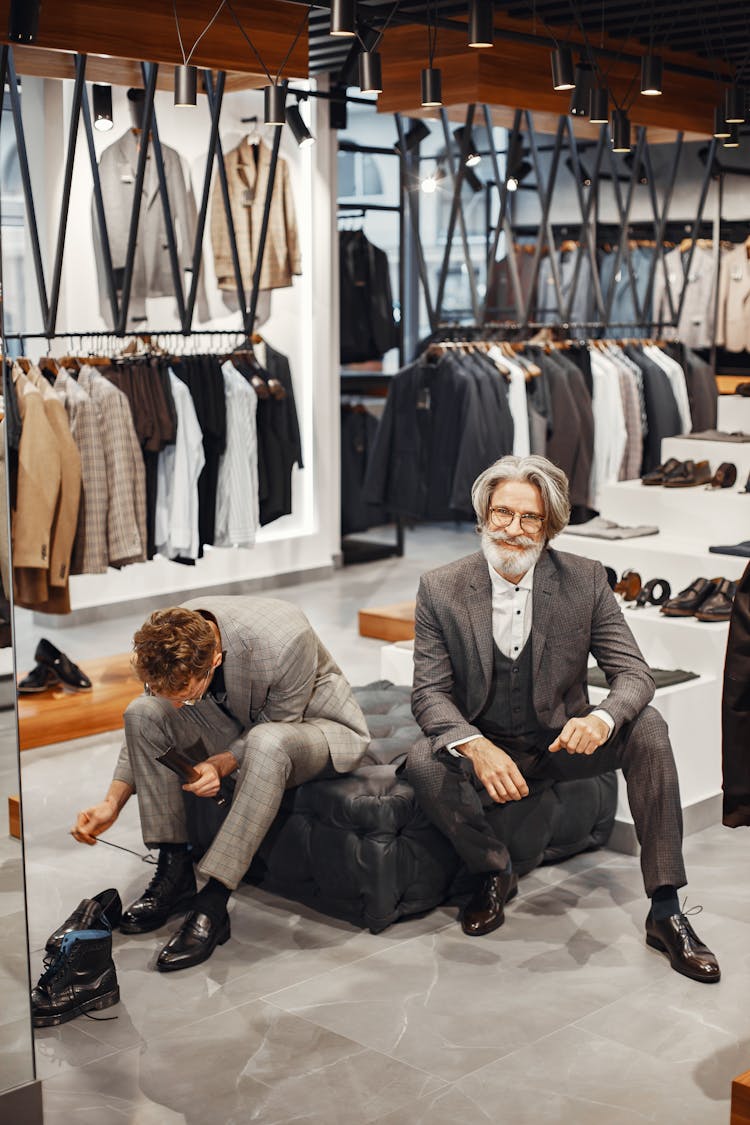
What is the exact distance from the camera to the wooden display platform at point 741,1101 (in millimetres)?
2564

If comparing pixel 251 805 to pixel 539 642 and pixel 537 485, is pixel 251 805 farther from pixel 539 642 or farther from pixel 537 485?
pixel 537 485

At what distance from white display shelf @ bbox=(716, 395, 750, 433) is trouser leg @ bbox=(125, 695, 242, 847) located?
4351mm

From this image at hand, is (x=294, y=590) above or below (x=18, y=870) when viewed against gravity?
below

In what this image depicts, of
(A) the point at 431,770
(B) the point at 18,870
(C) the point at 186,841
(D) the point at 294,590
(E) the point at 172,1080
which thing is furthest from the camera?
(D) the point at 294,590

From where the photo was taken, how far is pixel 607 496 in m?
5.87

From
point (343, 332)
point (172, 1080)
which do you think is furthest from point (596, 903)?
point (343, 332)

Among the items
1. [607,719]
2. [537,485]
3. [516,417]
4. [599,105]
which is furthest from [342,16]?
[516,417]

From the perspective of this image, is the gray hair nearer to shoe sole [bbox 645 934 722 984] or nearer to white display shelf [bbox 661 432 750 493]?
shoe sole [bbox 645 934 722 984]

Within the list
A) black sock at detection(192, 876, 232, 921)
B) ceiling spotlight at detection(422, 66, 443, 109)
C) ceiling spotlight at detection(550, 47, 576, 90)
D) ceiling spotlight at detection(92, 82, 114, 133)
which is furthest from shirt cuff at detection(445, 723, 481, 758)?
ceiling spotlight at detection(92, 82, 114, 133)

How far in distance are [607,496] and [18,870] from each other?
149 inches

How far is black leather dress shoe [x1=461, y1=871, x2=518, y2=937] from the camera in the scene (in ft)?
11.9

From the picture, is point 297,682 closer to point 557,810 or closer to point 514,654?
point 514,654

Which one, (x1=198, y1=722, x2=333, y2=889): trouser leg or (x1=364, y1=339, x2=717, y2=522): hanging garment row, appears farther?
(x1=364, y1=339, x2=717, y2=522): hanging garment row

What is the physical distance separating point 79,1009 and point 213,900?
0.45 metres
